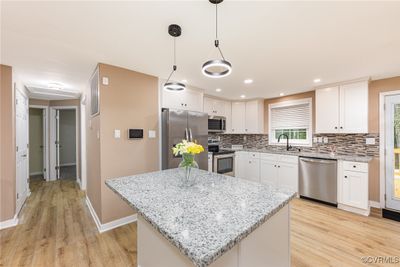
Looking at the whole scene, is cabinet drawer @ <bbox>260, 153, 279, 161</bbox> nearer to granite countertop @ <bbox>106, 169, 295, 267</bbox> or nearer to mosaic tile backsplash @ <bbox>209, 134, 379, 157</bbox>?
mosaic tile backsplash @ <bbox>209, 134, 379, 157</bbox>

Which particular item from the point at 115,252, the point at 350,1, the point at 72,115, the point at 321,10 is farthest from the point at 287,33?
the point at 72,115

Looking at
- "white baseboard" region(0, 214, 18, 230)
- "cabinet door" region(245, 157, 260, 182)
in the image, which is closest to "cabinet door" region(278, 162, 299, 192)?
"cabinet door" region(245, 157, 260, 182)

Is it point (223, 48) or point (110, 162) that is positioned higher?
point (223, 48)

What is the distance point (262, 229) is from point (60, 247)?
2.35 meters

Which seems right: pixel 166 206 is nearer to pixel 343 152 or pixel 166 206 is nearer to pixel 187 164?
pixel 187 164

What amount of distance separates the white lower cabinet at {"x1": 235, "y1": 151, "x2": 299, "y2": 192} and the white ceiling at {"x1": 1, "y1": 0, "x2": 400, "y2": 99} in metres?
1.86

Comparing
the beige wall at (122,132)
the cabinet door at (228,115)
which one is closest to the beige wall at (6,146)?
the beige wall at (122,132)

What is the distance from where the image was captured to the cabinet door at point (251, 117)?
4.82 meters

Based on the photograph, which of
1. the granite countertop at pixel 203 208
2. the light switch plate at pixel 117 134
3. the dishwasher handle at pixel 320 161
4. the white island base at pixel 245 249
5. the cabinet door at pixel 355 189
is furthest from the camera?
the dishwasher handle at pixel 320 161

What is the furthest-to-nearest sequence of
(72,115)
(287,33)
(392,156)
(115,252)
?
(72,115) → (392,156) → (115,252) → (287,33)

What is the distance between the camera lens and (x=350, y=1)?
1354mm

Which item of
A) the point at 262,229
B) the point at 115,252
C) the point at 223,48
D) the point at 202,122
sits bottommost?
the point at 115,252

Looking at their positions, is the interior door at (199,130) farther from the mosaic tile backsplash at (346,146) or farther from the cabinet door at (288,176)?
the cabinet door at (288,176)

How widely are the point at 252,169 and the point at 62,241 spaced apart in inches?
150
